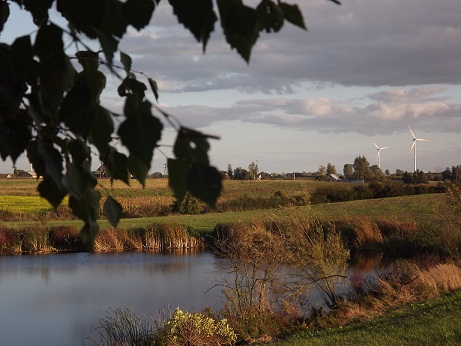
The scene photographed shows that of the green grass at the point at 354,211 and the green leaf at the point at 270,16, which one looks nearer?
the green leaf at the point at 270,16

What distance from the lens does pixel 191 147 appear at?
939 millimetres

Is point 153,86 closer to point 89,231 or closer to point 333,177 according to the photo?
point 89,231

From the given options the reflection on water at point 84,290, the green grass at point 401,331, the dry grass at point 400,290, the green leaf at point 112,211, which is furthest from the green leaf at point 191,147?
the reflection on water at point 84,290

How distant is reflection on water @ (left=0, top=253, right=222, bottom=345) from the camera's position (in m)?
14.1

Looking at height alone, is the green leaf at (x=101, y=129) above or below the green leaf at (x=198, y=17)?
below

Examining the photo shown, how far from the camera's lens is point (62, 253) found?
26.2 m

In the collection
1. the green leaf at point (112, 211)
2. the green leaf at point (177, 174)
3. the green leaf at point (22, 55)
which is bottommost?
the green leaf at point (112, 211)

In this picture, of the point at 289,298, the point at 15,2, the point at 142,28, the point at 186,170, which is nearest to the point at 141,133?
the point at 186,170

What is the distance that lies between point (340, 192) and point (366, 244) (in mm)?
24714

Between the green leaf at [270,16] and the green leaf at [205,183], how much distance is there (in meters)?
0.27

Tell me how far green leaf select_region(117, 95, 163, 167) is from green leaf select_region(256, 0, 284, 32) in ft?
0.79

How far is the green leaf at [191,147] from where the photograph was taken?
3.03ft

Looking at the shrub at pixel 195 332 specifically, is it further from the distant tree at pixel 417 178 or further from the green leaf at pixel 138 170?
the distant tree at pixel 417 178

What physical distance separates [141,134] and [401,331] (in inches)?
380
